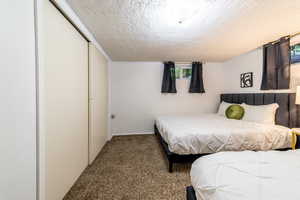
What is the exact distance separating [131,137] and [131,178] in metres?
1.77

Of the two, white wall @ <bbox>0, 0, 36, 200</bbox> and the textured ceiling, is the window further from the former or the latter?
white wall @ <bbox>0, 0, 36, 200</bbox>

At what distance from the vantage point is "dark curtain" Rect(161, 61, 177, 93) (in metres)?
3.64

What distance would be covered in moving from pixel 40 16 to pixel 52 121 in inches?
35.7

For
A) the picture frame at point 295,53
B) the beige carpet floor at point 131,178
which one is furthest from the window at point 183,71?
the beige carpet floor at point 131,178

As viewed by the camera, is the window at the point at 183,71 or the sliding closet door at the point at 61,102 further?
the window at the point at 183,71

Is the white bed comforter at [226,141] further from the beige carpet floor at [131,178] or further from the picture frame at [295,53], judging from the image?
the picture frame at [295,53]

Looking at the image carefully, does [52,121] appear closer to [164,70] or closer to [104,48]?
[104,48]

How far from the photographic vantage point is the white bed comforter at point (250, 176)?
2.05 ft

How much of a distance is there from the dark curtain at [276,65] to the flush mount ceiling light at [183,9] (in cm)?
185

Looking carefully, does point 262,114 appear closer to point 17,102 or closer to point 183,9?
point 183,9

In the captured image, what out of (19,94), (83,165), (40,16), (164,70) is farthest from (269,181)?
(164,70)

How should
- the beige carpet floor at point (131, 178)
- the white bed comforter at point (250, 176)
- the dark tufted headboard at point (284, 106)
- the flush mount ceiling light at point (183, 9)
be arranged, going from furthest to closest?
the dark tufted headboard at point (284, 106) → the beige carpet floor at point (131, 178) → the flush mount ceiling light at point (183, 9) → the white bed comforter at point (250, 176)

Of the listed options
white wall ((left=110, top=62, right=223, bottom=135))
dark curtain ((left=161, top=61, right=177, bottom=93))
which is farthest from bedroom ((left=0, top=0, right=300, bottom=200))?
dark curtain ((left=161, top=61, right=177, bottom=93))

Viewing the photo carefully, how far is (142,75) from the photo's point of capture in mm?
3723
